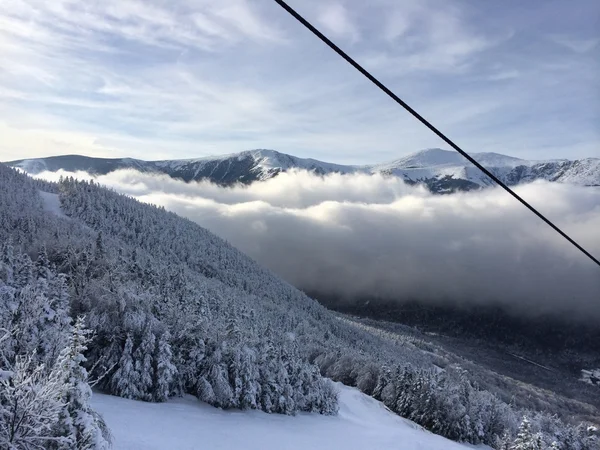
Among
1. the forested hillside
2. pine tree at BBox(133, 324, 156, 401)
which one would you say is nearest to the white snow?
the forested hillside

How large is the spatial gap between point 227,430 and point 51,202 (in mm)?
164414

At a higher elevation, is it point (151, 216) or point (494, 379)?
point (151, 216)

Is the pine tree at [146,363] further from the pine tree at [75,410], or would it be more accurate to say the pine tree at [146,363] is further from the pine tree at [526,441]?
the pine tree at [526,441]

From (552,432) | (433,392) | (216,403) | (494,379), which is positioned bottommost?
(494,379)

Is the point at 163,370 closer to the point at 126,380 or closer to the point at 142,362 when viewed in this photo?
the point at 142,362

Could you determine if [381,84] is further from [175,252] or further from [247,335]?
[175,252]

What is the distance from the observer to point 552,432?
82.9 m

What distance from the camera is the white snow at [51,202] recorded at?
161512mm

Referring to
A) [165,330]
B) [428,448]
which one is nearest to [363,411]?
[428,448]

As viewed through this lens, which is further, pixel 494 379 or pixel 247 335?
pixel 494 379

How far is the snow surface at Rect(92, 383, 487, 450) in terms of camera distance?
30.7m

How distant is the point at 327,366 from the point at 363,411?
2619 centimetres

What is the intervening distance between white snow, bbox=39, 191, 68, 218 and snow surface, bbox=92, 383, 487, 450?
14086 centimetres

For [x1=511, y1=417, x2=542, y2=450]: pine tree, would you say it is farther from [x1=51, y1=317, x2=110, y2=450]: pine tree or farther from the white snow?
the white snow
